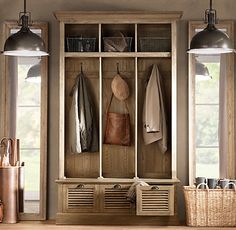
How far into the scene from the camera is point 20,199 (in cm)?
765

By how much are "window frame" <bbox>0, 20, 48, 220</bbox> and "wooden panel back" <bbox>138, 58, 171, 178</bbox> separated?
1.10 m

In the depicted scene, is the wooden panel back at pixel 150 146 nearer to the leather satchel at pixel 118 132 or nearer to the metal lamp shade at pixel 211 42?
the leather satchel at pixel 118 132

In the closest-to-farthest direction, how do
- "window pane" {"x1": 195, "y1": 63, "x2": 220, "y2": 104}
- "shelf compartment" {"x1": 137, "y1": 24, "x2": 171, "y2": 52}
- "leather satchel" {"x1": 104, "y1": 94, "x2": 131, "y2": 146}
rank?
1. "shelf compartment" {"x1": 137, "y1": 24, "x2": 171, "y2": 52}
2. "leather satchel" {"x1": 104, "y1": 94, "x2": 131, "y2": 146}
3. "window pane" {"x1": 195, "y1": 63, "x2": 220, "y2": 104}

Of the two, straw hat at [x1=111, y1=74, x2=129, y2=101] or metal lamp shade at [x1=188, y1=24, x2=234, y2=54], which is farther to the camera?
straw hat at [x1=111, y1=74, x2=129, y2=101]

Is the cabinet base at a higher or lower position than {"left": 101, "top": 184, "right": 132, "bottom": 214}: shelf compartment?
lower

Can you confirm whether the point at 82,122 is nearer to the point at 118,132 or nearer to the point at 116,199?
the point at 118,132

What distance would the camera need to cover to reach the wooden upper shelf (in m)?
7.40

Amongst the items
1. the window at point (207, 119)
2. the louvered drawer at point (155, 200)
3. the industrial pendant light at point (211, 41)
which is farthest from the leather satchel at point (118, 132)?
the industrial pendant light at point (211, 41)

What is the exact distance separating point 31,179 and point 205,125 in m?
2.13

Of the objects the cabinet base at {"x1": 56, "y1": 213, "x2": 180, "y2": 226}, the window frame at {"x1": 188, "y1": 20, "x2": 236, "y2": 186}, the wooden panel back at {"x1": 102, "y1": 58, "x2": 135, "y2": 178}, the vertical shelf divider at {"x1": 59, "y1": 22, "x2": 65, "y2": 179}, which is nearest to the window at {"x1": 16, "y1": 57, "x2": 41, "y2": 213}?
the vertical shelf divider at {"x1": 59, "y1": 22, "x2": 65, "y2": 179}

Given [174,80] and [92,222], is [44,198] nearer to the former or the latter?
[92,222]

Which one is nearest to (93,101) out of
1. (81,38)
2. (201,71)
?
(81,38)

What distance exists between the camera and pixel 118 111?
775 cm

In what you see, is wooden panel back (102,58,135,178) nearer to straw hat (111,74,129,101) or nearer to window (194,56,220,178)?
straw hat (111,74,129,101)
